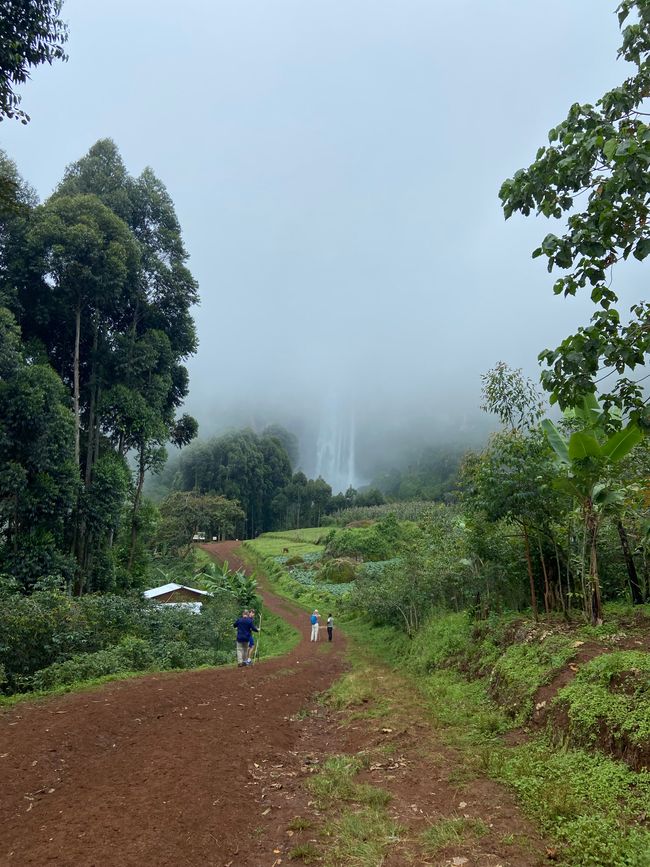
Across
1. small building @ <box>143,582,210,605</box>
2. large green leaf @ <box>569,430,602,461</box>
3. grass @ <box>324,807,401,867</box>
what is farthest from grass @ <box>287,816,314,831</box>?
small building @ <box>143,582,210,605</box>

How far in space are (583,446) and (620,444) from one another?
0.59 metres

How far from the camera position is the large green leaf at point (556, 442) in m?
9.20

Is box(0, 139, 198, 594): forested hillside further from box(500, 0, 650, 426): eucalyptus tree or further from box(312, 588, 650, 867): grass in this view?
box(500, 0, 650, 426): eucalyptus tree

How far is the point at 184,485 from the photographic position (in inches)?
3322

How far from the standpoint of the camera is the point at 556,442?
370 inches

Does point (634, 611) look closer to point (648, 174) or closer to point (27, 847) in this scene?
point (648, 174)

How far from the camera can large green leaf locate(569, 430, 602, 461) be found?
8180 mm

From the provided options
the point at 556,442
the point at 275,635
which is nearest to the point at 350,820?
the point at 556,442

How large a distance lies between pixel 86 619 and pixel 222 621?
8.03 m

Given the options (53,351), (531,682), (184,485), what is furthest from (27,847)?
(184,485)

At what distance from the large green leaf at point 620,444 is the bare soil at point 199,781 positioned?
204 inches

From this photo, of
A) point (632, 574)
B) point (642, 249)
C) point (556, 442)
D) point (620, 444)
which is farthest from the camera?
point (632, 574)

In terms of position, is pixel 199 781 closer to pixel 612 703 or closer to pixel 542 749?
pixel 542 749

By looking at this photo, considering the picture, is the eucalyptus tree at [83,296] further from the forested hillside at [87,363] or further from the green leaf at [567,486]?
the green leaf at [567,486]
